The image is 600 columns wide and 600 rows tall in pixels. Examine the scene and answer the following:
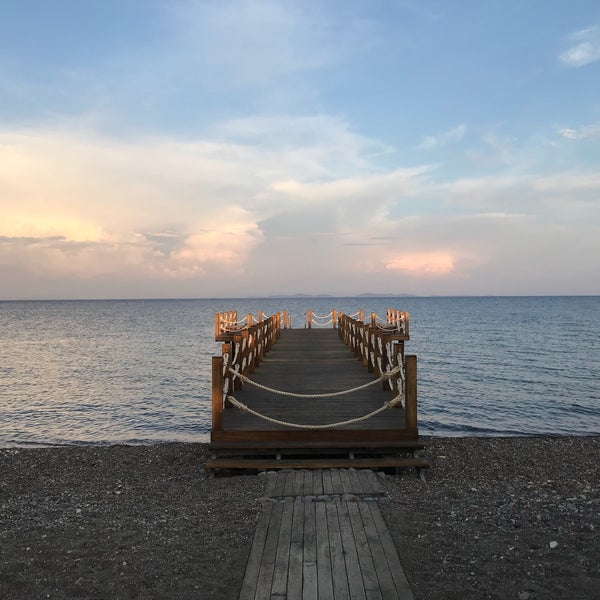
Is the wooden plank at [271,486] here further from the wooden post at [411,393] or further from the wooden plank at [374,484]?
the wooden post at [411,393]

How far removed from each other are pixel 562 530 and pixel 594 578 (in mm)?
1153

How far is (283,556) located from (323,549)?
0.41m

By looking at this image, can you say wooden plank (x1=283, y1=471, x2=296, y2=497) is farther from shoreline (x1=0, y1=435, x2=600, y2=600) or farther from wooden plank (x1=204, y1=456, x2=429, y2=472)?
wooden plank (x1=204, y1=456, x2=429, y2=472)

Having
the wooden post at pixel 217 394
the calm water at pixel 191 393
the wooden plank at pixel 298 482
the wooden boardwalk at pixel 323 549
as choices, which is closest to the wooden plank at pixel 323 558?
the wooden boardwalk at pixel 323 549

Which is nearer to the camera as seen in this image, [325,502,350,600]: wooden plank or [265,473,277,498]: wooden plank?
[325,502,350,600]: wooden plank

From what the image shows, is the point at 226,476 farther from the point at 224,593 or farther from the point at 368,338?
the point at 368,338

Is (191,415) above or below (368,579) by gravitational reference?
below

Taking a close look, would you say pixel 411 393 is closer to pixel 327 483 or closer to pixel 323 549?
pixel 327 483

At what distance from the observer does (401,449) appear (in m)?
9.17

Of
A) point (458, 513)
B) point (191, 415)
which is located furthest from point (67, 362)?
point (458, 513)

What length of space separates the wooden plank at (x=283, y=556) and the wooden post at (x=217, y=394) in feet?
9.47

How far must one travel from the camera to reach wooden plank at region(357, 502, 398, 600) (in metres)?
4.48

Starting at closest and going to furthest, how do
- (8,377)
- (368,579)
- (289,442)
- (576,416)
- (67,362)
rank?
(368,579) < (289,442) < (576,416) < (8,377) < (67,362)

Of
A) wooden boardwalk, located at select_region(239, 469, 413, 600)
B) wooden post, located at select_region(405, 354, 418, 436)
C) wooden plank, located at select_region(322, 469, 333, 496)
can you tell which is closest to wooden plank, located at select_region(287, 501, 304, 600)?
wooden boardwalk, located at select_region(239, 469, 413, 600)
